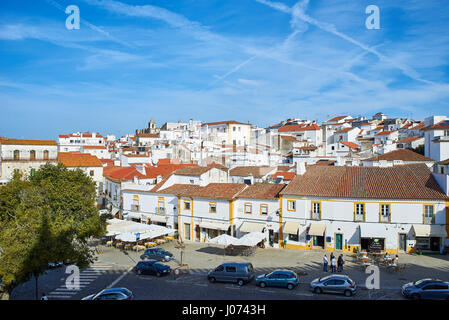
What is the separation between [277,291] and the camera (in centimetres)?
1964

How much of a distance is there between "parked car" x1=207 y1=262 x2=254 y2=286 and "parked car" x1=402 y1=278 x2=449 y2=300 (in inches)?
348

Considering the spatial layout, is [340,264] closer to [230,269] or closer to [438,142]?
[230,269]

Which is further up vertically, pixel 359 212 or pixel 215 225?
pixel 359 212

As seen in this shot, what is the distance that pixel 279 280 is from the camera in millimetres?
20062

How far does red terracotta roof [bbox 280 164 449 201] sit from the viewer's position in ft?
91.8

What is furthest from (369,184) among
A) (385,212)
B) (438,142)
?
(438,142)

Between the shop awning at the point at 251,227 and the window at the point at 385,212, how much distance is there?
33.2 feet

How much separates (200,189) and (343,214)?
14742 mm

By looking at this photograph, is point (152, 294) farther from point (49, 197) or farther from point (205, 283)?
point (49, 197)

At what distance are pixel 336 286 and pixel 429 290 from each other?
457 centimetres

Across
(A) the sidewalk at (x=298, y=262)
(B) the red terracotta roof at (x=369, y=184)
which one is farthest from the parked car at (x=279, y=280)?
(B) the red terracotta roof at (x=369, y=184)

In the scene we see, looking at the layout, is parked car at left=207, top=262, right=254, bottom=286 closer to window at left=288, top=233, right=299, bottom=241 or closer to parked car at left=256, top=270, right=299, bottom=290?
parked car at left=256, top=270, right=299, bottom=290

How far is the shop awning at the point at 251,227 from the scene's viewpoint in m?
30.9
